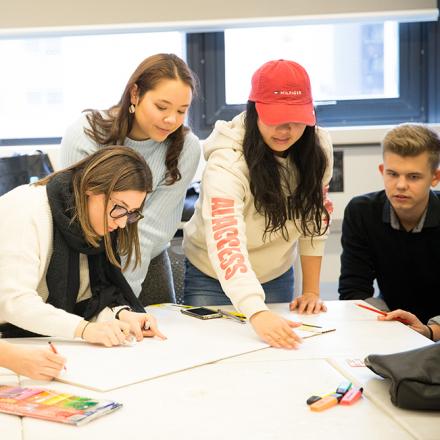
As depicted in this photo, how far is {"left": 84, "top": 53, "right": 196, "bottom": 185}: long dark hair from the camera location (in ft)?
6.97

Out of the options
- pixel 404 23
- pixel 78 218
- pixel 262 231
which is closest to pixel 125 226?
pixel 78 218

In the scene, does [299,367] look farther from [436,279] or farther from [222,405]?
[436,279]

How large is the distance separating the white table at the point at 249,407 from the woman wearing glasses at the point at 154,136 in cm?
69

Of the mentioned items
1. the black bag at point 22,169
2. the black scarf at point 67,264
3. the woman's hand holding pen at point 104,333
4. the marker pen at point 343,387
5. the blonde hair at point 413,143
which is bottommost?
the marker pen at point 343,387

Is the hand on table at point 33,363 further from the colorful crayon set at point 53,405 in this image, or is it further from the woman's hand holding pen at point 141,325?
the woman's hand holding pen at point 141,325

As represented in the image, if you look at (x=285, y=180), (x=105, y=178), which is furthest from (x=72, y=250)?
(x=285, y=180)

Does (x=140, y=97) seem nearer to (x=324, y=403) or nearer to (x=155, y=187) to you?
(x=155, y=187)

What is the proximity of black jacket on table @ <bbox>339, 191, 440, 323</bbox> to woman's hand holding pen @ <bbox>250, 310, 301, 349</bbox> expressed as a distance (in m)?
0.73

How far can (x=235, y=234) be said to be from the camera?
192 cm

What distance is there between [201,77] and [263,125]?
1.75 m

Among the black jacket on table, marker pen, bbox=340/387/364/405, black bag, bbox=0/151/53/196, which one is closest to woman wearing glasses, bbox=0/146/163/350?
marker pen, bbox=340/387/364/405

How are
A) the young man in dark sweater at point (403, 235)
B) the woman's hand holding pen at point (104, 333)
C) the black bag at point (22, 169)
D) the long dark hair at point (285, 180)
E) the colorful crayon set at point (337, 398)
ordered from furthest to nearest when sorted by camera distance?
1. the black bag at point (22, 169)
2. the young man in dark sweater at point (403, 235)
3. the long dark hair at point (285, 180)
4. the woman's hand holding pen at point (104, 333)
5. the colorful crayon set at point (337, 398)

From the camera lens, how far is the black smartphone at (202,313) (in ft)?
6.57

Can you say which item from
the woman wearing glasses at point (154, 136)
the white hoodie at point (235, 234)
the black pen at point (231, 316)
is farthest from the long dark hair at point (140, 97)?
the black pen at point (231, 316)
